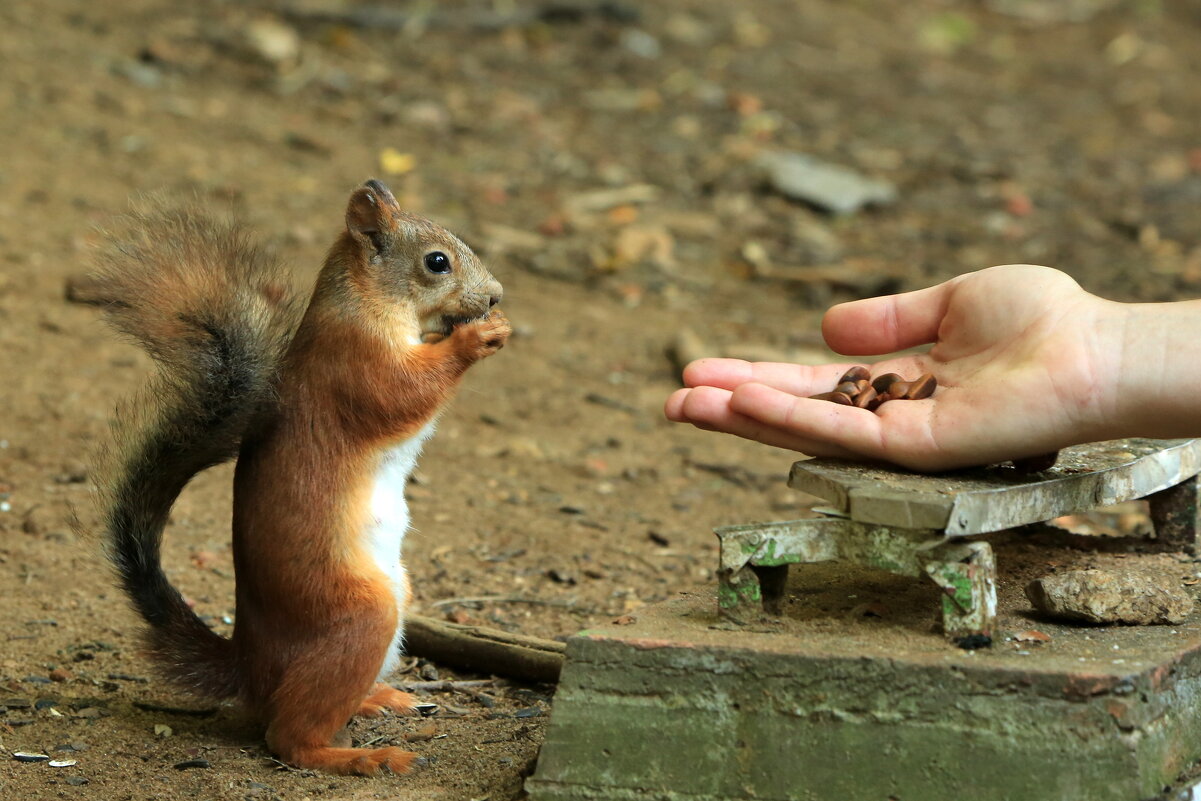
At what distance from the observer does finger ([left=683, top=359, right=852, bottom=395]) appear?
296 cm

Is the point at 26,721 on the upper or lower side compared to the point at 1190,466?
lower

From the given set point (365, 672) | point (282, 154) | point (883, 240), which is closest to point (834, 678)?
point (365, 672)

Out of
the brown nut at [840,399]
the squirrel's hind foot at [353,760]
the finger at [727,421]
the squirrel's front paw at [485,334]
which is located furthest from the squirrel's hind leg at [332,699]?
the brown nut at [840,399]

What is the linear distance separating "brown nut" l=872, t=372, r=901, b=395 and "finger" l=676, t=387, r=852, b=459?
243 mm

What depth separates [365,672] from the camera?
108 inches

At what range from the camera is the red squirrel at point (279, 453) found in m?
2.74

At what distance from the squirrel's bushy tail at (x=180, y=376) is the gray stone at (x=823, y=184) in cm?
520

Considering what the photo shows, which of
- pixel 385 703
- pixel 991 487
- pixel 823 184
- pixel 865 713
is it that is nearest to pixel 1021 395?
pixel 991 487

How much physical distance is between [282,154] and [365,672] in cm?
524

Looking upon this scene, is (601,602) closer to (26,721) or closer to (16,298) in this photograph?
(26,721)

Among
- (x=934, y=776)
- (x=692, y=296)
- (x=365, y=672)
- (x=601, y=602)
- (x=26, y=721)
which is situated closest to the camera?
(x=934, y=776)

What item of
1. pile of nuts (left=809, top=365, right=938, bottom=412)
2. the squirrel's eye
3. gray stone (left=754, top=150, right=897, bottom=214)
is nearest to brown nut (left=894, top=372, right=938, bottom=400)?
pile of nuts (left=809, top=365, right=938, bottom=412)

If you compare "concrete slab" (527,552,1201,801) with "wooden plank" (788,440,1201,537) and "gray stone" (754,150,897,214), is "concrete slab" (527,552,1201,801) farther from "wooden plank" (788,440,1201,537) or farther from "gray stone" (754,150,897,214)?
"gray stone" (754,150,897,214)

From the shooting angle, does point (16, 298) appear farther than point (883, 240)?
No
